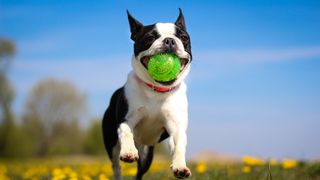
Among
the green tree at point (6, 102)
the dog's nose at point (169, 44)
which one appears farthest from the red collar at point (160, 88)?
the green tree at point (6, 102)

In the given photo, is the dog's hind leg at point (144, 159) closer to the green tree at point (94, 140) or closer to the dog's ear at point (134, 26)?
the dog's ear at point (134, 26)

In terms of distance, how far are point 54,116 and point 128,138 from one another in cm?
3655

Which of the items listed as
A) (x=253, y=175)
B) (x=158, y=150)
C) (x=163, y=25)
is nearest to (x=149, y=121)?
(x=163, y=25)

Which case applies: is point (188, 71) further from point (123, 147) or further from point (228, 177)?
point (228, 177)

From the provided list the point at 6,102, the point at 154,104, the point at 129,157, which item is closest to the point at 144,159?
the point at 154,104

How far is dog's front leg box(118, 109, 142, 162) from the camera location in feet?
17.5

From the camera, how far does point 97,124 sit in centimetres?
4059

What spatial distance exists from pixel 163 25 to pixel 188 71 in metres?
0.67

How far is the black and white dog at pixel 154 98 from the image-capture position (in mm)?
5590

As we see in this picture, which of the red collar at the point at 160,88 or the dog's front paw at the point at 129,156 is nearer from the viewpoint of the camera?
the dog's front paw at the point at 129,156

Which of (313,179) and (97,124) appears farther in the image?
(97,124)

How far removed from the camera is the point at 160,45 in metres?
5.57

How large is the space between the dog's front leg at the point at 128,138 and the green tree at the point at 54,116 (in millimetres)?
34174

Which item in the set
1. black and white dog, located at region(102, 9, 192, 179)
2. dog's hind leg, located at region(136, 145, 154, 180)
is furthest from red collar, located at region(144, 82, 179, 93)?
dog's hind leg, located at region(136, 145, 154, 180)
